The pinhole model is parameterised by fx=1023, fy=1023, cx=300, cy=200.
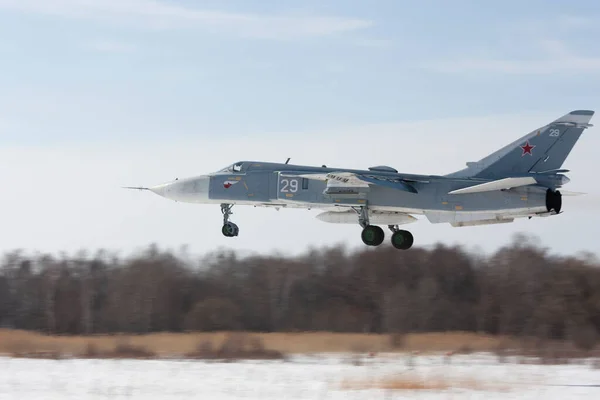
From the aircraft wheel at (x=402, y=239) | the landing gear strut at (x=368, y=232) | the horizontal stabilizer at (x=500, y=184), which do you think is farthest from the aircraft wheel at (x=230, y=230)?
the horizontal stabilizer at (x=500, y=184)

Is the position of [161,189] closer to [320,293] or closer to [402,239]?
[402,239]

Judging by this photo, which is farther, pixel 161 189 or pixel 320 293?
→ pixel 320 293

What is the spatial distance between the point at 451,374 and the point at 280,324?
15.4 metres

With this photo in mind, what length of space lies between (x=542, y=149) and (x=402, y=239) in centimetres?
599

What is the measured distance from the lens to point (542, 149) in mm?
31109

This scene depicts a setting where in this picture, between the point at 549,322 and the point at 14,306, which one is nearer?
the point at 549,322

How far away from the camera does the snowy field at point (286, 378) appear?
2562 centimetres

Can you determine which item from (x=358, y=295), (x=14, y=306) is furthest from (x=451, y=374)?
(x=14, y=306)

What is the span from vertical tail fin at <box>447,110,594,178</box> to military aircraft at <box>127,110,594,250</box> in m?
0.03

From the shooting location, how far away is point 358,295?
52062 millimetres

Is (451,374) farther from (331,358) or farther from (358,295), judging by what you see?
(358,295)

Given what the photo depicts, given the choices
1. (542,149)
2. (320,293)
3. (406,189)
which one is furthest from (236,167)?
(320,293)

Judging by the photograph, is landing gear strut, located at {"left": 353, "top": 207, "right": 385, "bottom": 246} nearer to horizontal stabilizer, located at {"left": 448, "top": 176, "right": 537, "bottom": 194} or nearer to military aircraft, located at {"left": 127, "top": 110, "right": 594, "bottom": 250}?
military aircraft, located at {"left": 127, "top": 110, "right": 594, "bottom": 250}

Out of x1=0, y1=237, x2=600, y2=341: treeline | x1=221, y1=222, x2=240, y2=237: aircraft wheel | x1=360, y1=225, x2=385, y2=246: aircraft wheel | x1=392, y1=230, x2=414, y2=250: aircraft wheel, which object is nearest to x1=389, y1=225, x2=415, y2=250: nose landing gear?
x1=392, y1=230, x2=414, y2=250: aircraft wheel
